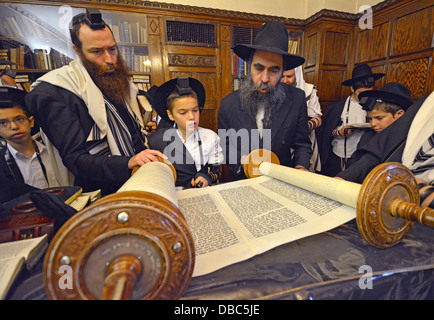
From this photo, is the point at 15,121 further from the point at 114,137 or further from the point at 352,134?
the point at 352,134

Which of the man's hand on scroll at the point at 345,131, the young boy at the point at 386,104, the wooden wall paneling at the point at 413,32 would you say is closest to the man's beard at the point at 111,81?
the young boy at the point at 386,104

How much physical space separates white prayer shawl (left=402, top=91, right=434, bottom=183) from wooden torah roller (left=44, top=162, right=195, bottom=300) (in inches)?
43.2

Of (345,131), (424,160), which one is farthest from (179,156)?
(345,131)

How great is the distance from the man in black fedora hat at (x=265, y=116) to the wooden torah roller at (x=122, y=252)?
1.16 meters

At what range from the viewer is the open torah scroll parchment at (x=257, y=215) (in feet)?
1.74

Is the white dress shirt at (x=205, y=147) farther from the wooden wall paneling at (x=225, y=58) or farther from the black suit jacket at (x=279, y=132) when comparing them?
the wooden wall paneling at (x=225, y=58)

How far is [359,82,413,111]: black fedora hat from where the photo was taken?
1.86 m

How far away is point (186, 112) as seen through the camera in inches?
58.1

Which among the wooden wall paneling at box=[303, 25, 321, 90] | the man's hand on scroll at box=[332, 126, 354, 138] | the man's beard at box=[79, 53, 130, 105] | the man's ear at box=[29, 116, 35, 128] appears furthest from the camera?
the wooden wall paneling at box=[303, 25, 321, 90]

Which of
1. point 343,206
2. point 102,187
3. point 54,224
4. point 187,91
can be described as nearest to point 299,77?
point 187,91

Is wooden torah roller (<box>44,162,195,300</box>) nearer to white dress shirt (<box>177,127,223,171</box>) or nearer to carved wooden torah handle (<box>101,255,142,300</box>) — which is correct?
carved wooden torah handle (<box>101,255,142,300</box>)

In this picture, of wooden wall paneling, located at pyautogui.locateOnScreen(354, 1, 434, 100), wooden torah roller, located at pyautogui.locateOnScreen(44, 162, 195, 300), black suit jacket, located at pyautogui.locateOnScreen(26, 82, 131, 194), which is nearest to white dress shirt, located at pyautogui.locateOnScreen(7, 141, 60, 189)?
black suit jacket, located at pyautogui.locateOnScreen(26, 82, 131, 194)

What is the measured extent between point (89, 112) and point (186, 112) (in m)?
0.60
